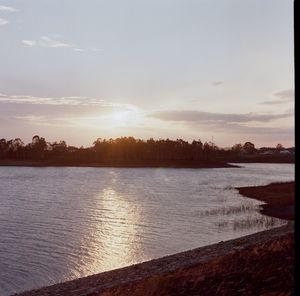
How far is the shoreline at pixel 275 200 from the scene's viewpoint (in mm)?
39834

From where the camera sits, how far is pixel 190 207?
141 feet

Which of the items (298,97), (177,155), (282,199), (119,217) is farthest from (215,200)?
(177,155)

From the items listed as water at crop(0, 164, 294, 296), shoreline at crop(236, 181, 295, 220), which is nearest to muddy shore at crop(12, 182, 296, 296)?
water at crop(0, 164, 294, 296)

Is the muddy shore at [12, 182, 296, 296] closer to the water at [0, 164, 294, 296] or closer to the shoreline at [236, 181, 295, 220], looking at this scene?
the water at [0, 164, 294, 296]

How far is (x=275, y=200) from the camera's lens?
50250 mm

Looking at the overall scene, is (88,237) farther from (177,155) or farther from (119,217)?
(177,155)

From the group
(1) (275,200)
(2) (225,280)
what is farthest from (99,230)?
(1) (275,200)

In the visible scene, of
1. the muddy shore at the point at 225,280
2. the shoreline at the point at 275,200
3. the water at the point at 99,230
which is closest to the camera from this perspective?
the muddy shore at the point at 225,280

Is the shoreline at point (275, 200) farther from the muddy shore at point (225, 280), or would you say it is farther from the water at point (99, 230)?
the muddy shore at point (225, 280)

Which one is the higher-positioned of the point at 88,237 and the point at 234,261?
the point at 234,261

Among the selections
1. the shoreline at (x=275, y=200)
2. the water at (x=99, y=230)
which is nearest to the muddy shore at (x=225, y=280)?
the water at (x=99, y=230)

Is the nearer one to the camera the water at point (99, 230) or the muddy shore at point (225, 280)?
the muddy shore at point (225, 280)

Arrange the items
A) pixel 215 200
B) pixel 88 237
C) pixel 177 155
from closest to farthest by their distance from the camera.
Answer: pixel 88 237 → pixel 215 200 → pixel 177 155

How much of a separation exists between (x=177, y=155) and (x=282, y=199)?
138m
